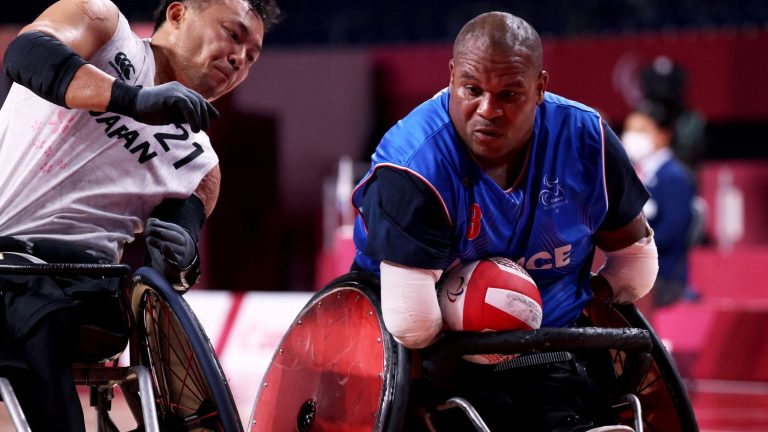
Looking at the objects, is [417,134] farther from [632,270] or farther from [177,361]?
[177,361]

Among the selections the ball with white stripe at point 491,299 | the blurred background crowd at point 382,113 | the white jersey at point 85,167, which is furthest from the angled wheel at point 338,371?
the blurred background crowd at point 382,113

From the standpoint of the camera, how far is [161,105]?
2.35 meters

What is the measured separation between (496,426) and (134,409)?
0.90 m

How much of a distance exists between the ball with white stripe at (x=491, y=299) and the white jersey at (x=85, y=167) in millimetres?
817

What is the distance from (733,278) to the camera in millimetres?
8375

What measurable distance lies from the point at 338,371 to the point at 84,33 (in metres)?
1.02

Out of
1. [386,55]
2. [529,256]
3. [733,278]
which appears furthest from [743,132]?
[529,256]

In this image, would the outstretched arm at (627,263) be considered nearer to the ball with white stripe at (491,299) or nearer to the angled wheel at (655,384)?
the angled wheel at (655,384)

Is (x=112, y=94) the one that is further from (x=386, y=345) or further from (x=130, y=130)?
(x=386, y=345)

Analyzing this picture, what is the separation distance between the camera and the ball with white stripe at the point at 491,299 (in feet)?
7.98

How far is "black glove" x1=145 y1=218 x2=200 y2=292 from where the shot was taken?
8.68 ft

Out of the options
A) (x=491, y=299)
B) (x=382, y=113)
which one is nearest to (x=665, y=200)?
(x=491, y=299)

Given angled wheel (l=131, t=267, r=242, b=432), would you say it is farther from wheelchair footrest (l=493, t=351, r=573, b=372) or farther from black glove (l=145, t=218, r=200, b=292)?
wheelchair footrest (l=493, t=351, r=573, b=372)

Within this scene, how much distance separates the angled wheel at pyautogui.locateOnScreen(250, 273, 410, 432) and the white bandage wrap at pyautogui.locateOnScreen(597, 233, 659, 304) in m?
0.64
